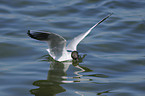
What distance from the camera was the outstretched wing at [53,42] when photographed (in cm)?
508

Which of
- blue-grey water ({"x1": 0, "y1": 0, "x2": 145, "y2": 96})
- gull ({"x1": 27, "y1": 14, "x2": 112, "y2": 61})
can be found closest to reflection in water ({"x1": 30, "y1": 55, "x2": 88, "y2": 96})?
blue-grey water ({"x1": 0, "y1": 0, "x2": 145, "y2": 96})

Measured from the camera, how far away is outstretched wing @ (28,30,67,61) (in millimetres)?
5077

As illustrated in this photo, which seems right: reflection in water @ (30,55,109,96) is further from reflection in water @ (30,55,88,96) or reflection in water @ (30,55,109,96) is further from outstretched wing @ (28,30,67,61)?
outstretched wing @ (28,30,67,61)

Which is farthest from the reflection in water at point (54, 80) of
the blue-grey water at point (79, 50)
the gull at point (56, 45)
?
the gull at point (56, 45)

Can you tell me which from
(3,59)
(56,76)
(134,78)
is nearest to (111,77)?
(134,78)

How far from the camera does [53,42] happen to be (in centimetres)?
560

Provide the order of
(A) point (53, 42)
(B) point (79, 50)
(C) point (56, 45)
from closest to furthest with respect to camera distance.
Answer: (A) point (53, 42) → (C) point (56, 45) → (B) point (79, 50)

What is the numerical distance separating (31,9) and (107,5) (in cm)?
280

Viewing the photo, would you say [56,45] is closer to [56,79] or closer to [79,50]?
[56,79]

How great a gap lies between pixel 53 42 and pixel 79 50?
1.52 m

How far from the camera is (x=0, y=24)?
860 centimetres

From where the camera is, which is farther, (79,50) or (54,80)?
(79,50)

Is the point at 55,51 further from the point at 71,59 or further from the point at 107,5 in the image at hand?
the point at 107,5

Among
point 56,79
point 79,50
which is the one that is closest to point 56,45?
point 56,79
